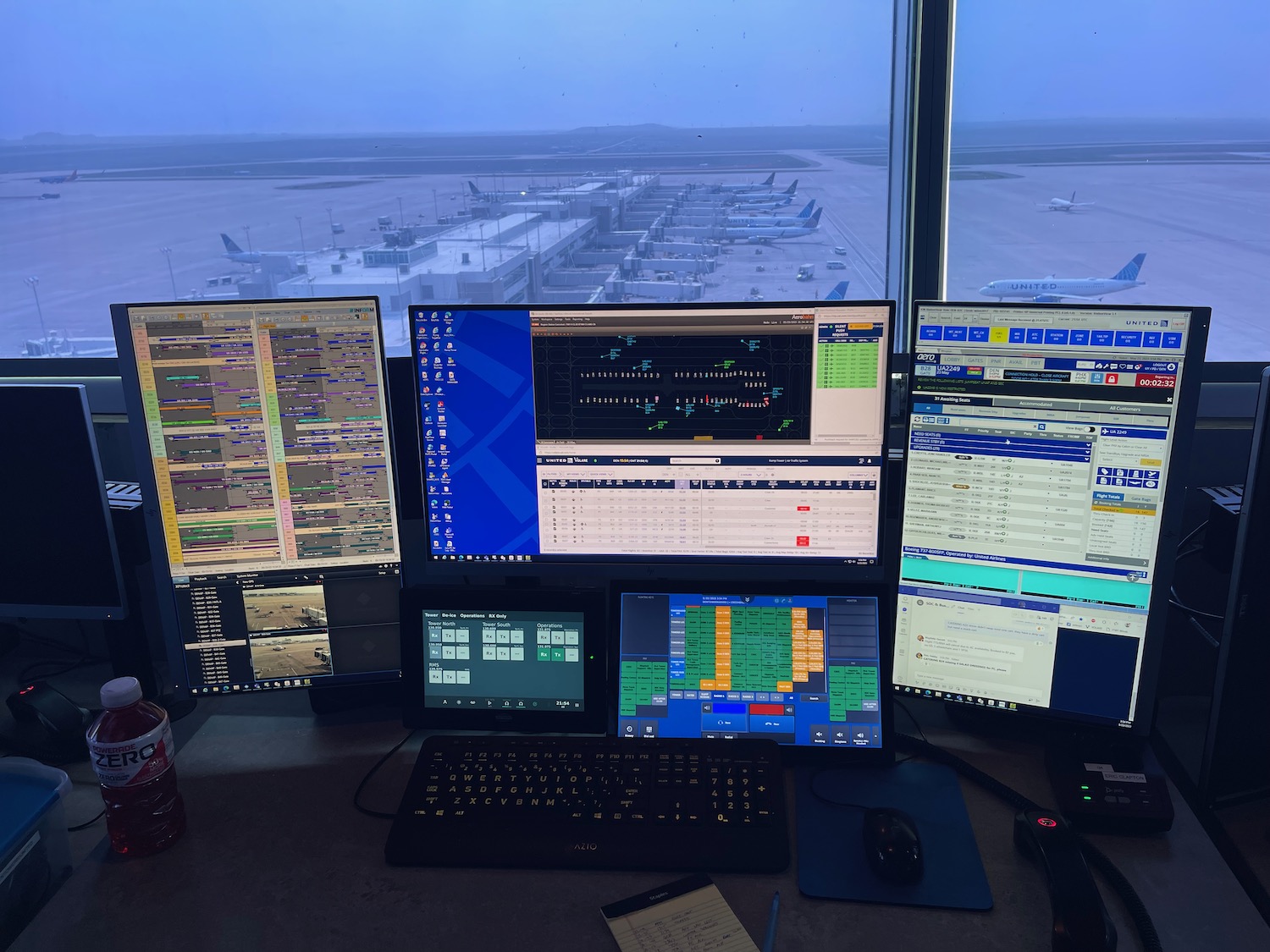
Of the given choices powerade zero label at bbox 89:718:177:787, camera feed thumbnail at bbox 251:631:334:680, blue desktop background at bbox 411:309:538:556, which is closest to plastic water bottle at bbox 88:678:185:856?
powerade zero label at bbox 89:718:177:787

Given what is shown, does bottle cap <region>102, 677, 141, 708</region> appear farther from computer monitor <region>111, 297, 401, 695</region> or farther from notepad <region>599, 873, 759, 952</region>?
notepad <region>599, 873, 759, 952</region>

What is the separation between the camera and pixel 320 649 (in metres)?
1.42

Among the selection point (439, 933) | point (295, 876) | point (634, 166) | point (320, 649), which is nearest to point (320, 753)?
point (320, 649)

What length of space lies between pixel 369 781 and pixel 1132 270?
1.79m

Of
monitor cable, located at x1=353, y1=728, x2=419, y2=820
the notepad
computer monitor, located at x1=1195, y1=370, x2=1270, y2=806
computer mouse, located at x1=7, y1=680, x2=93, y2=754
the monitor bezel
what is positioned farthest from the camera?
computer mouse, located at x1=7, y1=680, x2=93, y2=754

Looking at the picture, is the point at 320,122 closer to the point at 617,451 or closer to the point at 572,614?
the point at 617,451

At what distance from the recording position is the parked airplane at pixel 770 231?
1.97 meters

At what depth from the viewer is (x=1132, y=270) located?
73.5 inches

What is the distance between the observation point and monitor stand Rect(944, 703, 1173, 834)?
45.1 inches

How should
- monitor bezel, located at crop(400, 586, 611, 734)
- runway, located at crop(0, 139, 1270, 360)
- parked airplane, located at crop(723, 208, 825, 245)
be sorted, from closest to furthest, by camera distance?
monitor bezel, located at crop(400, 586, 611, 734) < runway, located at crop(0, 139, 1270, 360) < parked airplane, located at crop(723, 208, 825, 245)

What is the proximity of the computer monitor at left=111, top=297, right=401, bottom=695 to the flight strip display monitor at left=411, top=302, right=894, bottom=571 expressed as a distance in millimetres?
114

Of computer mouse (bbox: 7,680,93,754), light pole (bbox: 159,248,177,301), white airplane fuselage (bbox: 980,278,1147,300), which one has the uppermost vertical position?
light pole (bbox: 159,248,177,301)

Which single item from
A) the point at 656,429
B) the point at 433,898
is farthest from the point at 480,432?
the point at 433,898

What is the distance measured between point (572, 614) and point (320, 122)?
4.40ft
